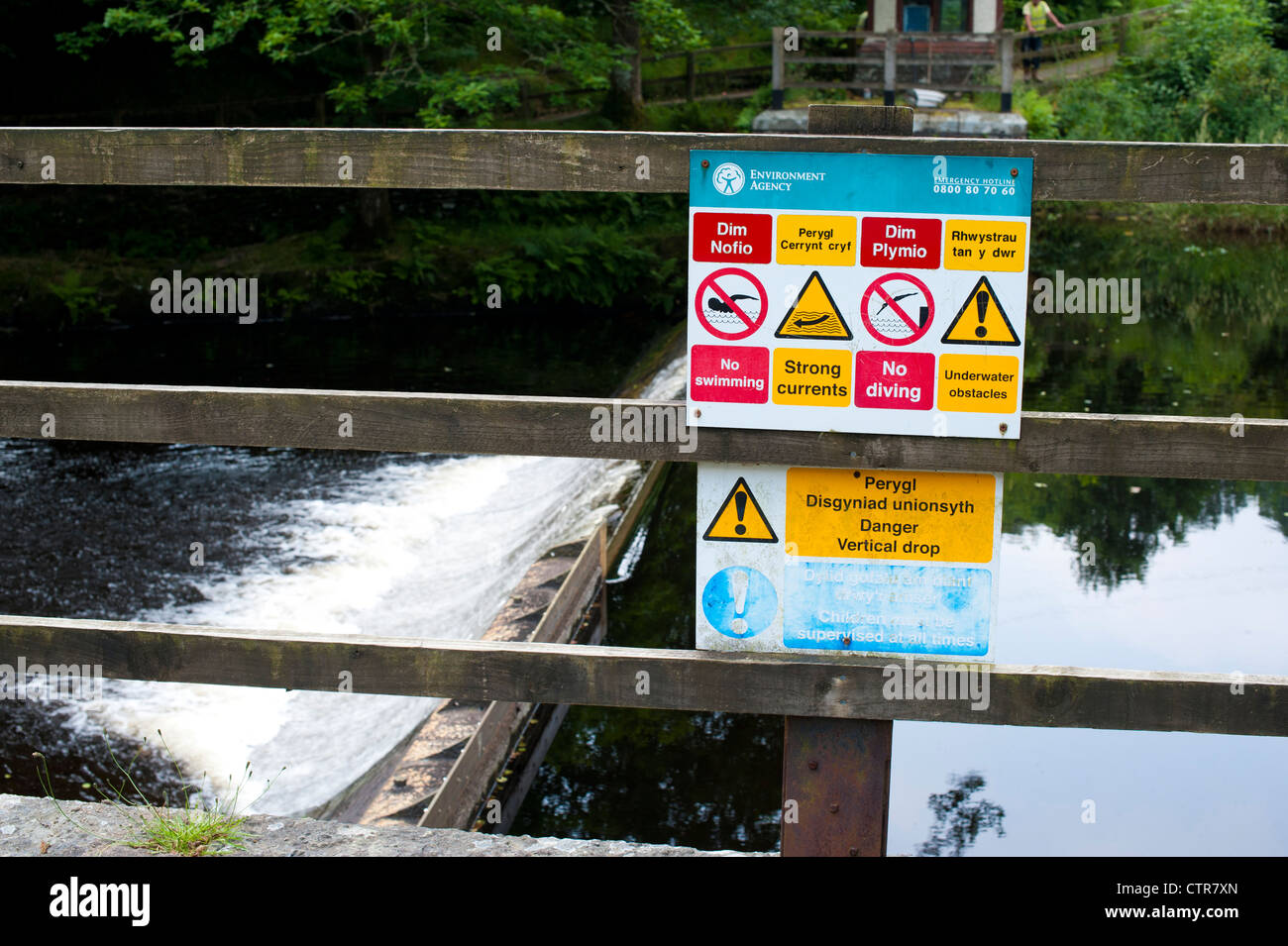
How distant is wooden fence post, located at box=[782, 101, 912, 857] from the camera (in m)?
2.83

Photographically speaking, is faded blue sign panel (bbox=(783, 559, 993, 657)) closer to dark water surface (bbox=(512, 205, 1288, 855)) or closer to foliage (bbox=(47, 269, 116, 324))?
dark water surface (bbox=(512, 205, 1288, 855))

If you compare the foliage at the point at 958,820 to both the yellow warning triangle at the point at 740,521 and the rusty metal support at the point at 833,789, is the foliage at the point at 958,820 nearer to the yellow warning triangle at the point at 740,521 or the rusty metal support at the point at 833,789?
the rusty metal support at the point at 833,789

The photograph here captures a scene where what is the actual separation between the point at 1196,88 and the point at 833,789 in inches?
1049

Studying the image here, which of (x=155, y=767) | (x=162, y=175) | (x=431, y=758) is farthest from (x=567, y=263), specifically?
(x=162, y=175)

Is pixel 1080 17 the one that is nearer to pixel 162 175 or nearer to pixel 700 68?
pixel 700 68

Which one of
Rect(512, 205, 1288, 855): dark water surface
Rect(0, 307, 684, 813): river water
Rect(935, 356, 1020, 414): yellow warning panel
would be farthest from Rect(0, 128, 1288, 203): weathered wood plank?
Rect(0, 307, 684, 813): river water

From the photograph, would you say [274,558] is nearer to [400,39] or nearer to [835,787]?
[835,787]

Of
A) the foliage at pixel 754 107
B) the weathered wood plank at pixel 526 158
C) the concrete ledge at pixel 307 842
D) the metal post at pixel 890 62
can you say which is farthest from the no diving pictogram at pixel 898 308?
the foliage at pixel 754 107

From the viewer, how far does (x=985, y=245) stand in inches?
103

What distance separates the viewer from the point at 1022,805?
16.2 feet

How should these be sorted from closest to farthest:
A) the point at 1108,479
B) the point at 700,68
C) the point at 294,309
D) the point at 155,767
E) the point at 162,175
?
the point at 162,175, the point at 155,767, the point at 1108,479, the point at 294,309, the point at 700,68

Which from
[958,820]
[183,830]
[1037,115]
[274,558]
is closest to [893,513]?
[183,830]

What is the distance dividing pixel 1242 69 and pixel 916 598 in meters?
25.7

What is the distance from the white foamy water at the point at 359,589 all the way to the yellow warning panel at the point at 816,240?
2.53 meters
